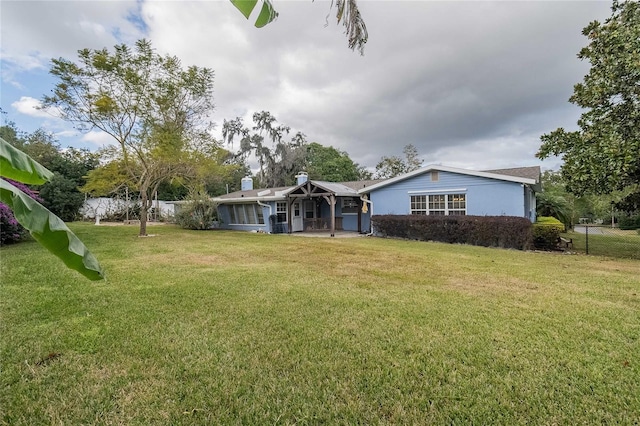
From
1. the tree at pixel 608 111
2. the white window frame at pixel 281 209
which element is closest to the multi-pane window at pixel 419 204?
the tree at pixel 608 111

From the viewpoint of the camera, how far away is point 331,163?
41188 millimetres

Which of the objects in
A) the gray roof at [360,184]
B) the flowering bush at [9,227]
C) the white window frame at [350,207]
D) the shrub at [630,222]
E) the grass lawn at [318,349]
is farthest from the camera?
the shrub at [630,222]

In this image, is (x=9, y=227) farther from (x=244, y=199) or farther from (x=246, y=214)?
(x=246, y=214)

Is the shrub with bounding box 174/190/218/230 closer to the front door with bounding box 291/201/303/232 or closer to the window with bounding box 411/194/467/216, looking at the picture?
the front door with bounding box 291/201/303/232

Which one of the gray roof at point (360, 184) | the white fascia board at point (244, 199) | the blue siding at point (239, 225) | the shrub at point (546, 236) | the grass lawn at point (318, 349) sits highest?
the gray roof at point (360, 184)

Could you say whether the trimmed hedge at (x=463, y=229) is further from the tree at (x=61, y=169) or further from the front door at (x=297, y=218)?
the tree at (x=61, y=169)

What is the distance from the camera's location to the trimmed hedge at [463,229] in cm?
1227

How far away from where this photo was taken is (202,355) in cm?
336

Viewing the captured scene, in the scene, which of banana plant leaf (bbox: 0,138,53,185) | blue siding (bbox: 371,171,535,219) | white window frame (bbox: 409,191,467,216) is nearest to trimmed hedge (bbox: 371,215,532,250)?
blue siding (bbox: 371,171,535,219)

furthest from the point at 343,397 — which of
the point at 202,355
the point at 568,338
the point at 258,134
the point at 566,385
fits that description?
the point at 258,134

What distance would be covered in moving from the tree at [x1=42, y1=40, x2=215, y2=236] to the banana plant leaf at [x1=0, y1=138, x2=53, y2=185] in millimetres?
14254

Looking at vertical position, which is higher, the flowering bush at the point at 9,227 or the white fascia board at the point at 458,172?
the white fascia board at the point at 458,172

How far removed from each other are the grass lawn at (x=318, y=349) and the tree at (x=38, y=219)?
199cm

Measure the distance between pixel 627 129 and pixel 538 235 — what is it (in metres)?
4.61
